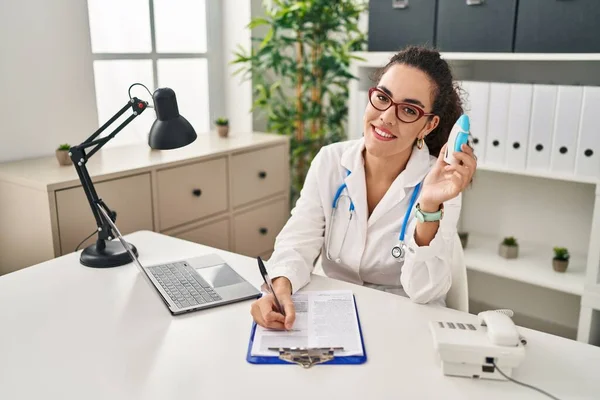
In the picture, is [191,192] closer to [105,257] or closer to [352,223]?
[105,257]

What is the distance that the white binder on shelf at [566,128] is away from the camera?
2.13 metres

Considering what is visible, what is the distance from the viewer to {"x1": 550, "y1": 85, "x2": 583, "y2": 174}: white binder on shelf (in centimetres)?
213

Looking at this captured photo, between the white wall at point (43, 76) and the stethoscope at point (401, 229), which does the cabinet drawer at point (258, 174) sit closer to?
the white wall at point (43, 76)

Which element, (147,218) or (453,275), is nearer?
(453,275)

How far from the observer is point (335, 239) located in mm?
1684

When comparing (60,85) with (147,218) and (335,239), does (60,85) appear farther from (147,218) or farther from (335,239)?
(335,239)

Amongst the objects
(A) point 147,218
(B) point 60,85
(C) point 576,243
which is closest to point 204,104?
(B) point 60,85

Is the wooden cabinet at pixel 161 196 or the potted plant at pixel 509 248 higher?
the wooden cabinet at pixel 161 196

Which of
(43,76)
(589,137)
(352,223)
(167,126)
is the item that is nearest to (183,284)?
(167,126)

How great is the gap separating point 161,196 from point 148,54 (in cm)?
96

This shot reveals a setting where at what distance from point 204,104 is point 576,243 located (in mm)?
2109

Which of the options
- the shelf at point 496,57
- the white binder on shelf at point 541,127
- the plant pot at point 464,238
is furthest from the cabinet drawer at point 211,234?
the white binder on shelf at point 541,127

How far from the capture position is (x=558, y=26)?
2111mm

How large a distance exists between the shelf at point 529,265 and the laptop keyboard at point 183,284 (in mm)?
1467
